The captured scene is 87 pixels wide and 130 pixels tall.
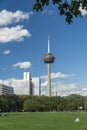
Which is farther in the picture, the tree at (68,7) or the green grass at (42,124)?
the green grass at (42,124)

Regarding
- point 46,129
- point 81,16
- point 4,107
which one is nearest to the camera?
point 81,16

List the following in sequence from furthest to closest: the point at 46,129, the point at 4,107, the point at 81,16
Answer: the point at 4,107, the point at 46,129, the point at 81,16

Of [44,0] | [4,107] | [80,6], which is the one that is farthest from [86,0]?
[4,107]

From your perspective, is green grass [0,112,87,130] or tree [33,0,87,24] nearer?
tree [33,0,87,24]

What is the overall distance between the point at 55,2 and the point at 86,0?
0.58 m

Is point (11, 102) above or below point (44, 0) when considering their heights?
above

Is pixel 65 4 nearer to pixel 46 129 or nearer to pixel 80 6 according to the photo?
pixel 80 6

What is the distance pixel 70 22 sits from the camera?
768cm

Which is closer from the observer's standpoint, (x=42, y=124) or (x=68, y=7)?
(x=68, y=7)

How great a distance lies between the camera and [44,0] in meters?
7.45

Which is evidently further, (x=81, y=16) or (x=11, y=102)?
(x=11, y=102)

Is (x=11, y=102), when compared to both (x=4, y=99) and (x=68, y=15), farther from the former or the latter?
(x=68, y=15)

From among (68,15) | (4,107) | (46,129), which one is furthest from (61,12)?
(4,107)

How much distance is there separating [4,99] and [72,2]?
185544 mm
